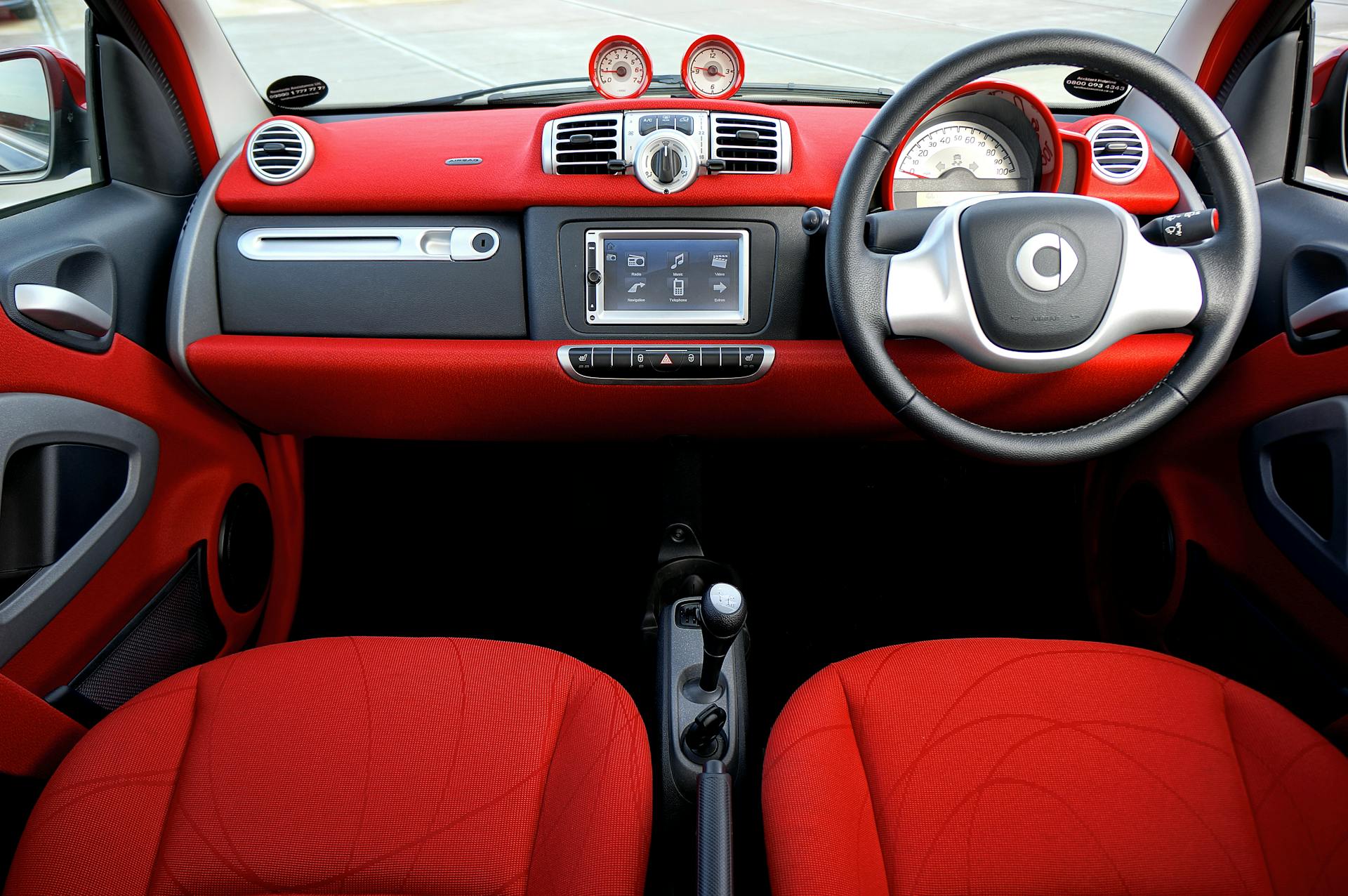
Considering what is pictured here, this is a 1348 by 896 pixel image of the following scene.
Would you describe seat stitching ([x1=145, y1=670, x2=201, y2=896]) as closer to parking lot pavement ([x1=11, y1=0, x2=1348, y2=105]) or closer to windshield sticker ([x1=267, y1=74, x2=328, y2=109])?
windshield sticker ([x1=267, y1=74, x2=328, y2=109])

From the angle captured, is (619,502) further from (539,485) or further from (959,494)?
(959,494)

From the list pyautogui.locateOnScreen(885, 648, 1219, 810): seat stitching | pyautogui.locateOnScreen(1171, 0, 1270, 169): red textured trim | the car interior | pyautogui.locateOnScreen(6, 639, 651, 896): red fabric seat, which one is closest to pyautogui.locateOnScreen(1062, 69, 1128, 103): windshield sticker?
the car interior

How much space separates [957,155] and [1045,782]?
1.02 metres

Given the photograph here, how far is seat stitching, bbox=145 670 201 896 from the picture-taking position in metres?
0.90

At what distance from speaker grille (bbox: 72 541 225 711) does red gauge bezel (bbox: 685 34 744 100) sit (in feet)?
4.26

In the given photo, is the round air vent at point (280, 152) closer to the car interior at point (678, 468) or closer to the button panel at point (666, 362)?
the car interior at point (678, 468)

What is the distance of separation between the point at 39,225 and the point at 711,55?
3.96 feet

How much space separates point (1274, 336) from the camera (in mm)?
1378

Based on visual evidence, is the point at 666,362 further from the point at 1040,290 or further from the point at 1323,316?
the point at 1323,316

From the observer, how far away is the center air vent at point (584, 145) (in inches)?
57.7

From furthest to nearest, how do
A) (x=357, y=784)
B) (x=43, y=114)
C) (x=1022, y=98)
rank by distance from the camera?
(x=43, y=114) → (x=1022, y=98) → (x=357, y=784)

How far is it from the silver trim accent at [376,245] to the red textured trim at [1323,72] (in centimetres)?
151

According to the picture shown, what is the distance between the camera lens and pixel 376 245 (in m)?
1.53

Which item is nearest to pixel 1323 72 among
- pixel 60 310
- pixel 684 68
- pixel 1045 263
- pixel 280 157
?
pixel 1045 263
